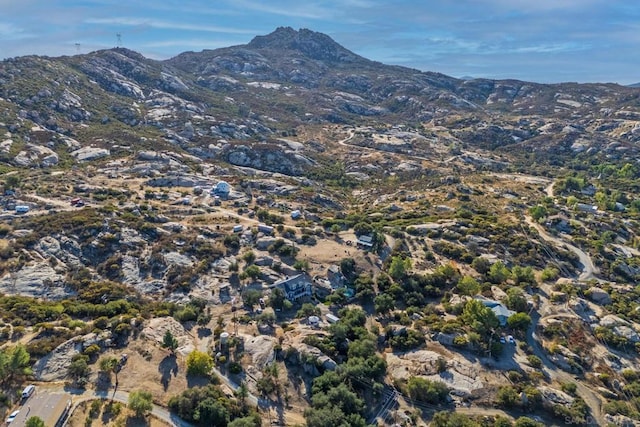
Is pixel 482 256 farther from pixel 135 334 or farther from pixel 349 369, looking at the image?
pixel 135 334

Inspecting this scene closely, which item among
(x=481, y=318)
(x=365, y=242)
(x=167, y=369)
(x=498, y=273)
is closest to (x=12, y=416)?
(x=167, y=369)

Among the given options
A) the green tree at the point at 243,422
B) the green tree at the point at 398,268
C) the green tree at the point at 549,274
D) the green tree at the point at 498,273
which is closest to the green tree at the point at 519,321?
the green tree at the point at 498,273

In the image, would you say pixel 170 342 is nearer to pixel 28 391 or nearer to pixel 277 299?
pixel 28 391

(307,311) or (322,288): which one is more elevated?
(307,311)

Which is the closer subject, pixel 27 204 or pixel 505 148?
pixel 27 204

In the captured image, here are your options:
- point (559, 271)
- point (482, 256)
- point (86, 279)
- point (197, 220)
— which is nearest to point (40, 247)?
point (86, 279)

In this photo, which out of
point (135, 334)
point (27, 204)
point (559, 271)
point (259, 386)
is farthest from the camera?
point (27, 204)

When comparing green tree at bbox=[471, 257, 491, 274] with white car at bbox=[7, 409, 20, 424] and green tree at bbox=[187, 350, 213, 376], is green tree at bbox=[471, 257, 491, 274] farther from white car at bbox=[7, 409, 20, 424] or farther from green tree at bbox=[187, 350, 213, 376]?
white car at bbox=[7, 409, 20, 424]
